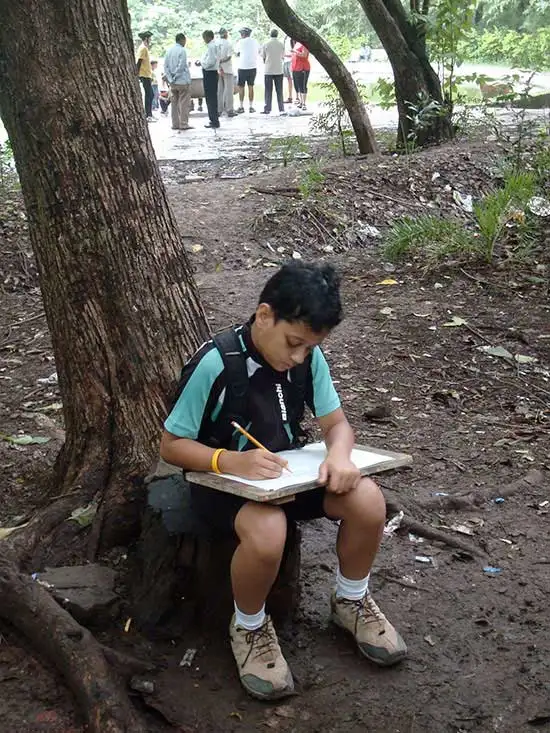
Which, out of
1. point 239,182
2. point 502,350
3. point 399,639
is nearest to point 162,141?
point 239,182

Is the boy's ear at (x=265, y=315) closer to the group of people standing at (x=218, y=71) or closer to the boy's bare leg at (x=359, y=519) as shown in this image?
the boy's bare leg at (x=359, y=519)

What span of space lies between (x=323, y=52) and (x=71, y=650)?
32.2ft

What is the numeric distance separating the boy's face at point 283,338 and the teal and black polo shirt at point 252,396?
2.4 inches

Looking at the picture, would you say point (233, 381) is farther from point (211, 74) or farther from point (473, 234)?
point (211, 74)

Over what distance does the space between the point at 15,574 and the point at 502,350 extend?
Result: 12.5ft

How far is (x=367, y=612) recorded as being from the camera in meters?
2.80

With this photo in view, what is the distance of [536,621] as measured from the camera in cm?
307

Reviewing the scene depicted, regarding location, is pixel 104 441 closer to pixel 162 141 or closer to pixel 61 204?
pixel 61 204

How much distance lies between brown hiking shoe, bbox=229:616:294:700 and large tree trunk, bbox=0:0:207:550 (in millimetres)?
778

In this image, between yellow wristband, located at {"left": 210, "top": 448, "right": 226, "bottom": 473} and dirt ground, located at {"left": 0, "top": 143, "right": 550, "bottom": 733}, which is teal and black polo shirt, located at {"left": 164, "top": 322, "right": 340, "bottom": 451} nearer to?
yellow wristband, located at {"left": 210, "top": 448, "right": 226, "bottom": 473}

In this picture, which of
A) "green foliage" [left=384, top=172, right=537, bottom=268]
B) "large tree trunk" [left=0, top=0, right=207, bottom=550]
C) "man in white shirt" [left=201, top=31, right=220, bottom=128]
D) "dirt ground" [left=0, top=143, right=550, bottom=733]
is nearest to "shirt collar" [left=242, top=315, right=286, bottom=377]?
"large tree trunk" [left=0, top=0, right=207, bottom=550]

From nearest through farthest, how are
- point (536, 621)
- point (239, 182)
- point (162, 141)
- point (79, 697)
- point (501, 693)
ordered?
point (79, 697) < point (501, 693) < point (536, 621) < point (239, 182) < point (162, 141)

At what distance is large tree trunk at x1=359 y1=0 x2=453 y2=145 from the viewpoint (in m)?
11.1

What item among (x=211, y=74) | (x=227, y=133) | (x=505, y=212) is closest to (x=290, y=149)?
(x=227, y=133)
